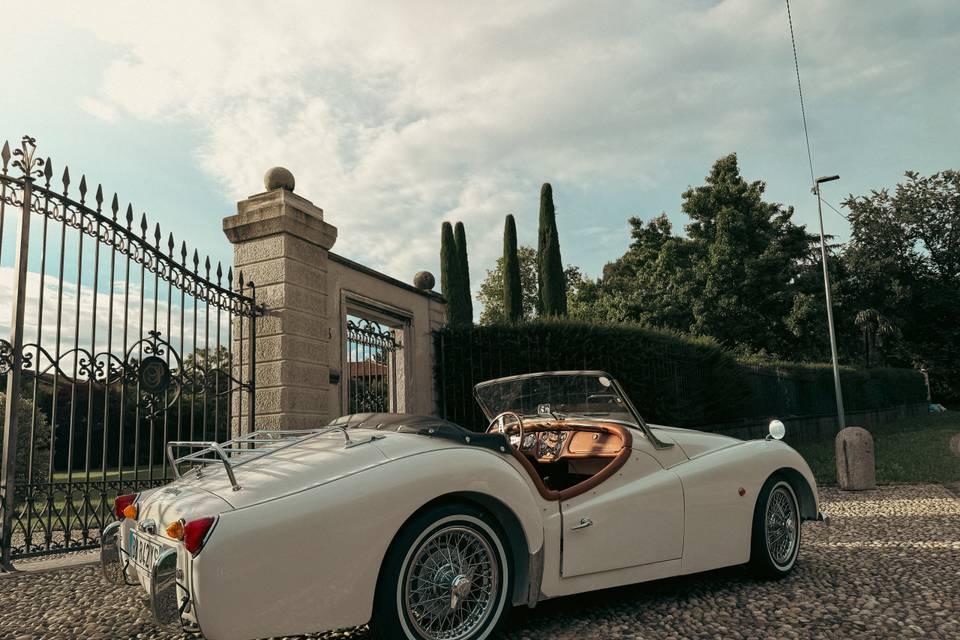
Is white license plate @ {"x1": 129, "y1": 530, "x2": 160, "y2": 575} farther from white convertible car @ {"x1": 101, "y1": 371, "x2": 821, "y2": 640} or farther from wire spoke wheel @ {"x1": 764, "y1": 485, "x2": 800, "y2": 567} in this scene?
wire spoke wheel @ {"x1": 764, "y1": 485, "x2": 800, "y2": 567}

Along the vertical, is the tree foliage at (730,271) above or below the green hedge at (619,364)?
above

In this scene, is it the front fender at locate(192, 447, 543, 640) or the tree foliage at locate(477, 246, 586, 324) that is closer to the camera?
the front fender at locate(192, 447, 543, 640)

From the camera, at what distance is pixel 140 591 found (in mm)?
2746

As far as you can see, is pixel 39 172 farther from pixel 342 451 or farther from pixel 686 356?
pixel 686 356

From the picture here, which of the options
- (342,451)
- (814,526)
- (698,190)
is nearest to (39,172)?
(342,451)

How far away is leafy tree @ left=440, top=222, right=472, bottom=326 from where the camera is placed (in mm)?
25547

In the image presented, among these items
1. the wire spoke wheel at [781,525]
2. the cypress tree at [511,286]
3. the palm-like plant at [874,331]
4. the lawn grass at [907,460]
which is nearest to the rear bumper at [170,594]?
the wire spoke wheel at [781,525]

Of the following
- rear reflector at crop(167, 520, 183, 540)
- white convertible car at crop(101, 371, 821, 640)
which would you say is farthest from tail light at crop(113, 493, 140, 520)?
rear reflector at crop(167, 520, 183, 540)

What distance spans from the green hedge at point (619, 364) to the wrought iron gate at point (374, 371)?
0.86 metres

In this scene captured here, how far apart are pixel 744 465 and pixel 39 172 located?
5535mm

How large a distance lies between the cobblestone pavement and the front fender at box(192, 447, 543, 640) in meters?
0.81

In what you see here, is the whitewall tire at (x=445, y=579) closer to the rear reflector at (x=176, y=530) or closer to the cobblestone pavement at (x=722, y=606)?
the cobblestone pavement at (x=722, y=606)

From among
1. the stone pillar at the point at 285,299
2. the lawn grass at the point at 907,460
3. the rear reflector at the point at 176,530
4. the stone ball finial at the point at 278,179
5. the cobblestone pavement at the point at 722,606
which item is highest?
the stone ball finial at the point at 278,179

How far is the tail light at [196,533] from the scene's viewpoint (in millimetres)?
Answer: 2246
